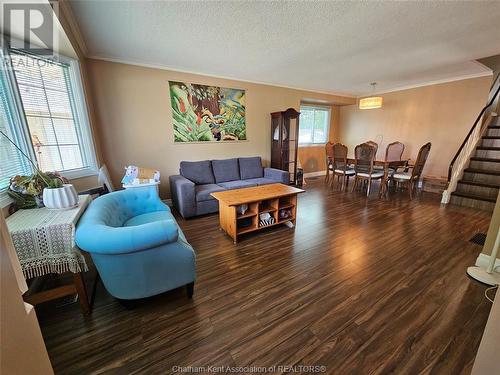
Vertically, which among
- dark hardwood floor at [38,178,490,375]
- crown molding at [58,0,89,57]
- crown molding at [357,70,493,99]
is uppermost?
crown molding at [357,70,493,99]

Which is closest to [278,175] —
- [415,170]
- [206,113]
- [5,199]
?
[206,113]

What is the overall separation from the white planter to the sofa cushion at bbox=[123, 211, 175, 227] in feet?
1.70

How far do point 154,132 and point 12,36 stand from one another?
1783 mm

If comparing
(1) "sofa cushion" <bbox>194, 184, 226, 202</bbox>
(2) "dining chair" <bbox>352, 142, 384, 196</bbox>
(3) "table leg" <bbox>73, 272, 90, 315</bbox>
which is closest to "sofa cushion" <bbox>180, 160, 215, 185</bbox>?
(1) "sofa cushion" <bbox>194, 184, 226, 202</bbox>

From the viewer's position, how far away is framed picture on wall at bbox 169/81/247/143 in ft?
11.9

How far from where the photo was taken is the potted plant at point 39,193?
1.53 meters

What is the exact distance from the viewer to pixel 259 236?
2.67 metres

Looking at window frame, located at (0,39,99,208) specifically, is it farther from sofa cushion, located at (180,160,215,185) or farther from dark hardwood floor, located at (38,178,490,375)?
dark hardwood floor, located at (38,178,490,375)

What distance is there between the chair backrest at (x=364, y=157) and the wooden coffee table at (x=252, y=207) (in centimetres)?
229

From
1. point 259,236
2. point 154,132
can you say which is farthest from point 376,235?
point 154,132

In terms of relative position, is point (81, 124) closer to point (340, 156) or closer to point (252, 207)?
point (252, 207)

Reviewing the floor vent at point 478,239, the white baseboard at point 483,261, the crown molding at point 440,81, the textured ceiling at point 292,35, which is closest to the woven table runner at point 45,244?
the textured ceiling at point 292,35

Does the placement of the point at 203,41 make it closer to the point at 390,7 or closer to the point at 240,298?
the point at 390,7

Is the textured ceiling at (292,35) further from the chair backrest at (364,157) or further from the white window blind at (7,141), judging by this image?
the chair backrest at (364,157)
